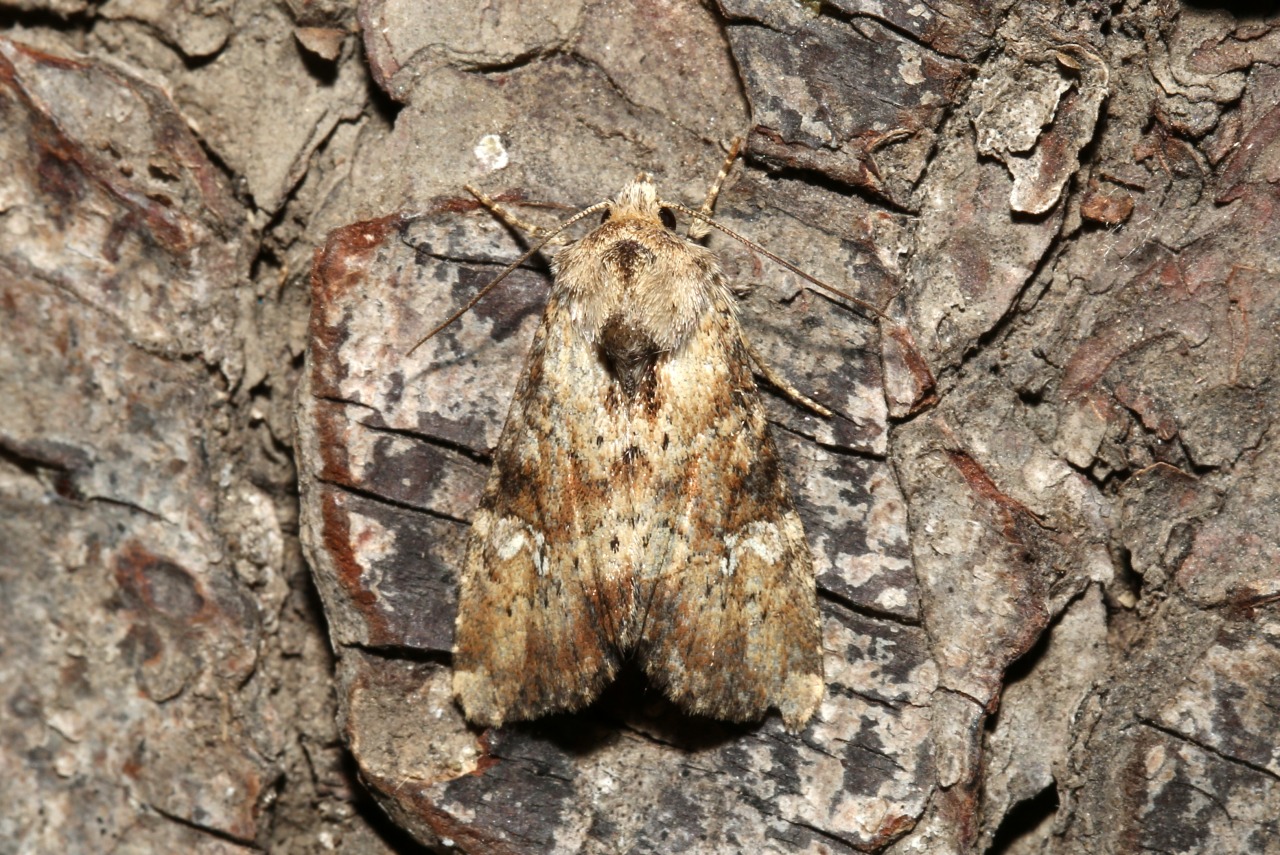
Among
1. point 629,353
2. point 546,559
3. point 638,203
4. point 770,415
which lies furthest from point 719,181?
point 546,559

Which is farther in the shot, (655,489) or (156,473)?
(655,489)

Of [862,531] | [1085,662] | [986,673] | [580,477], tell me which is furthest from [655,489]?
[1085,662]

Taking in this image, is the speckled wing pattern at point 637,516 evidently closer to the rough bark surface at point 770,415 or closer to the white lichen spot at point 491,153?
the rough bark surface at point 770,415

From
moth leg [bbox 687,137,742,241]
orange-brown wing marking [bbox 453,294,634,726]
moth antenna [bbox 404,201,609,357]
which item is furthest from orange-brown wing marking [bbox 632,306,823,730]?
moth antenna [bbox 404,201,609,357]

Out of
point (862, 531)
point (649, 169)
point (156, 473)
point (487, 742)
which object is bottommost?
point (487, 742)

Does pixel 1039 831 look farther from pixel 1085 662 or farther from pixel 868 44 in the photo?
pixel 868 44

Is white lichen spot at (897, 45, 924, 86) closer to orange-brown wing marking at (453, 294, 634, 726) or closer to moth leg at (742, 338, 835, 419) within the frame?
moth leg at (742, 338, 835, 419)

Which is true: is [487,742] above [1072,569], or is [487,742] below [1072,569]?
below
